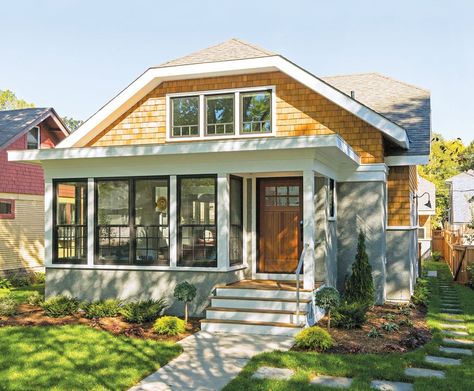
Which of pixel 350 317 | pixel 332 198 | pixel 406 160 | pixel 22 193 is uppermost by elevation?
pixel 406 160

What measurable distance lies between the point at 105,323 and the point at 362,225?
6274 millimetres

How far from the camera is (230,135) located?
40.6 feet

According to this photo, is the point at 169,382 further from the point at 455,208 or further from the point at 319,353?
the point at 455,208

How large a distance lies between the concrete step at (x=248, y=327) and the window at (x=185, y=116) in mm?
4856

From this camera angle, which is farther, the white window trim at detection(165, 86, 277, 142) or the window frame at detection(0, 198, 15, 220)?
the window frame at detection(0, 198, 15, 220)

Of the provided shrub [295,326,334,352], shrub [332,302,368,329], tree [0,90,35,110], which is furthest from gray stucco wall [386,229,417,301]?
tree [0,90,35,110]

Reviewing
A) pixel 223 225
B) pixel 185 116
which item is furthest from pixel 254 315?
pixel 185 116

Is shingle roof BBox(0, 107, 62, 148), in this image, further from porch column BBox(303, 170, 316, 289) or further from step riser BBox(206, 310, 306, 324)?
porch column BBox(303, 170, 316, 289)

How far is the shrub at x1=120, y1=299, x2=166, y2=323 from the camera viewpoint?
10117mm

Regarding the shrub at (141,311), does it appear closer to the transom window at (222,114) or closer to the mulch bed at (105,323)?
the mulch bed at (105,323)

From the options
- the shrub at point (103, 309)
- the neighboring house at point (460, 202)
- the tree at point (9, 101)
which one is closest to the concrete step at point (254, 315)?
the shrub at point (103, 309)

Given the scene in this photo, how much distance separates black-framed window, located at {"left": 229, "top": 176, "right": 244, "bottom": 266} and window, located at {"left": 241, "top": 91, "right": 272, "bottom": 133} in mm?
1409

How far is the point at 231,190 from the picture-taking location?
11.2 metres

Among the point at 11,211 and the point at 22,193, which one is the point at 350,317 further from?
the point at 22,193
